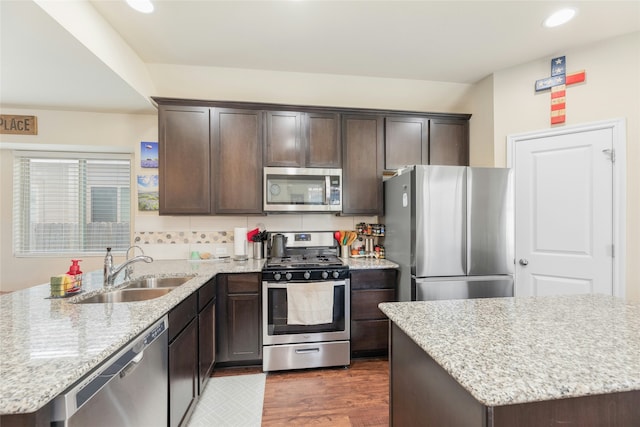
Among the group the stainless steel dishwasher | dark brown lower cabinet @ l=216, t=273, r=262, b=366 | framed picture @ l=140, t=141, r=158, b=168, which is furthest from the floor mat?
framed picture @ l=140, t=141, r=158, b=168

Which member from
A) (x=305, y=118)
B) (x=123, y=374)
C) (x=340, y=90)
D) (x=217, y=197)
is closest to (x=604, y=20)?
(x=340, y=90)

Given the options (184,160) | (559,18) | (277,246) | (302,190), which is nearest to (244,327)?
(277,246)

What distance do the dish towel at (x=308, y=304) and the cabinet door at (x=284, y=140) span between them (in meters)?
1.21

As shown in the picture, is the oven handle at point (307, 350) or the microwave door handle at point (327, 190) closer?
the oven handle at point (307, 350)

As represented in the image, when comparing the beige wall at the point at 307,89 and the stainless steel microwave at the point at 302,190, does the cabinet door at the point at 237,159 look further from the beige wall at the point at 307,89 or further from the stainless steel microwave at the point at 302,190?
the beige wall at the point at 307,89

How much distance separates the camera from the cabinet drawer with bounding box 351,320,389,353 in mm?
2441

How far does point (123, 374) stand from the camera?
106cm

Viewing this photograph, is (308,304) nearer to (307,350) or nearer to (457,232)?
(307,350)

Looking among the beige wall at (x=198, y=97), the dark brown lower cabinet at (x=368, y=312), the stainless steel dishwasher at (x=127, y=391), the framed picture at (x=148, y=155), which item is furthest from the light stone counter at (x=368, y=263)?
the framed picture at (x=148, y=155)

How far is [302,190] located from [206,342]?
1555mm

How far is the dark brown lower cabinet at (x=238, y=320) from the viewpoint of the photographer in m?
2.29

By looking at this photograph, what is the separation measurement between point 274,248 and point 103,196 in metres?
2.13

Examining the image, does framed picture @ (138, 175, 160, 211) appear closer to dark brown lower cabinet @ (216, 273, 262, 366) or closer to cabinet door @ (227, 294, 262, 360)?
dark brown lower cabinet @ (216, 273, 262, 366)

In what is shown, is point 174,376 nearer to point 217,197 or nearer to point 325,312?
point 325,312
